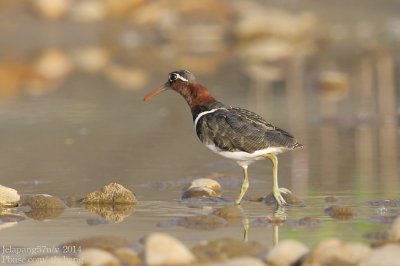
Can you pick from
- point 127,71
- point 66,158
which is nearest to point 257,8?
point 127,71

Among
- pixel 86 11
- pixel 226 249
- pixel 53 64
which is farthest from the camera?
pixel 86 11

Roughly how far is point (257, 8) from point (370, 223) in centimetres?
2601

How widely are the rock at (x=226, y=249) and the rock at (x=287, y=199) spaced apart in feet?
7.56

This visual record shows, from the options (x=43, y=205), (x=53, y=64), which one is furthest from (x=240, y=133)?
(x=53, y=64)

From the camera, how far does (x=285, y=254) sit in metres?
8.31

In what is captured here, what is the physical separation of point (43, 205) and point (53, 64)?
1614 cm

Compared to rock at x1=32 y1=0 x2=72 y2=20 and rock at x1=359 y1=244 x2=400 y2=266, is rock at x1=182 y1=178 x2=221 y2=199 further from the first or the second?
Result: rock at x1=32 y1=0 x2=72 y2=20

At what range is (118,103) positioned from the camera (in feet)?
67.9

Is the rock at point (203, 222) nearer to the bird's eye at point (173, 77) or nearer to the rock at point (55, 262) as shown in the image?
the rock at point (55, 262)

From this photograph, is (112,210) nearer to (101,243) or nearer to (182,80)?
(182,80)

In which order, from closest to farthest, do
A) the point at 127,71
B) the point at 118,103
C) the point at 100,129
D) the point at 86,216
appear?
1. the point at 86,216
2. the point at 100,129
3. the point at 118,103
4. the point at 127,71

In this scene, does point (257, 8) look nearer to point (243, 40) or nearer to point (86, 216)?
point (243, 40)

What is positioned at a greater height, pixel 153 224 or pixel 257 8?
pixel 257 8

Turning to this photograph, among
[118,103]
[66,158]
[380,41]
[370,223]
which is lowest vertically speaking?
[370,223]
